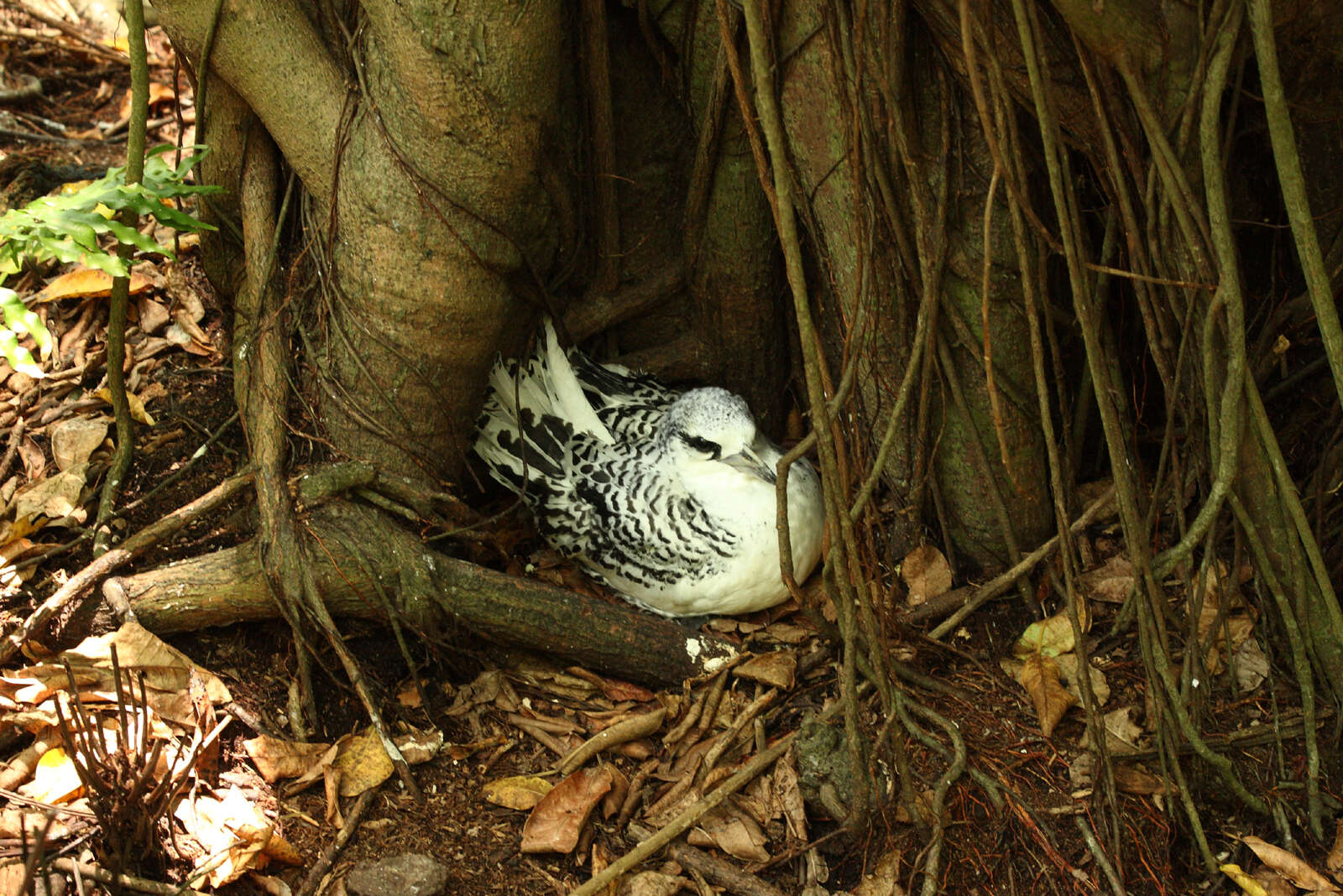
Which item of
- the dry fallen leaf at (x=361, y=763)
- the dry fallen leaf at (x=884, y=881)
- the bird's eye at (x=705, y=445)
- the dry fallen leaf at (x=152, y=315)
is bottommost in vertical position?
the dry fallen leaf at (x=884, y=881)

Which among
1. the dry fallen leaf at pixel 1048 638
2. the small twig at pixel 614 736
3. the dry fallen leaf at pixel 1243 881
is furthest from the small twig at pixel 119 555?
the dry fallen leaf at pixel 1243 881

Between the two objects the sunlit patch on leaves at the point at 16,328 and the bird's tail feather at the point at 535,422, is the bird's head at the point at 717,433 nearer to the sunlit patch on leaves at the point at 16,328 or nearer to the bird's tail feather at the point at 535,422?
the bird's tail feather at the point at 535,422

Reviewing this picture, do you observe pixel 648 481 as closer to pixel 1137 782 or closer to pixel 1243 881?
pixel 1137 782

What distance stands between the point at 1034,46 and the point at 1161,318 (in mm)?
744

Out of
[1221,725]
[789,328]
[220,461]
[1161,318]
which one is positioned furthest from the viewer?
[789,328]

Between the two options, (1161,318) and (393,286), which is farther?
(393,286)

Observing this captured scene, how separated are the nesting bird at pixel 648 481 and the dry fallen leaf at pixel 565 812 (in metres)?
0.80

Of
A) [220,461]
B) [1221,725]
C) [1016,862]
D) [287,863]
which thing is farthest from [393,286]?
[1221,725]

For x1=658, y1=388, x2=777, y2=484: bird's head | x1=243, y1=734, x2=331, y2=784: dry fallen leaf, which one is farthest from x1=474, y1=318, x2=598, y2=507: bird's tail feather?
x1=243, y1=734, x2=331, y2=784: dry fallen leaf

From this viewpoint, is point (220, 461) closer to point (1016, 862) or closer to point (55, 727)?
point (55, 727)

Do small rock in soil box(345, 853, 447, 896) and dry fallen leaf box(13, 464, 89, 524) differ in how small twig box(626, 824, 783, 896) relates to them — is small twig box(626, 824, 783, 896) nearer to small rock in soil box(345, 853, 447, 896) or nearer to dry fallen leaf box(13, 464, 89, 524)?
small rock in soil box(345, 853, 447, 896)

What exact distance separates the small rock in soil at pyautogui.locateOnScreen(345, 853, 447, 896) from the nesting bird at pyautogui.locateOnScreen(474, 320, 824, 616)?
4.00 feet

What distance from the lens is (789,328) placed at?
3.90m

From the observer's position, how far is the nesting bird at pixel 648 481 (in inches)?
140
